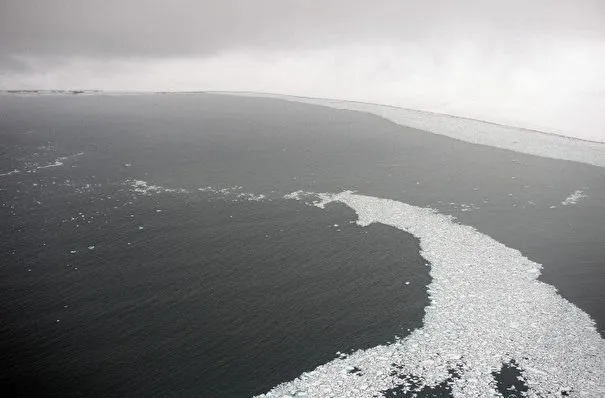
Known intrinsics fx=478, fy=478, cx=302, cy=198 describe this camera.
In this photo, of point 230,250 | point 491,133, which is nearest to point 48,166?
point 230,250

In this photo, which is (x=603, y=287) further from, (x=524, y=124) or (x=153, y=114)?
(x=153, y=114)

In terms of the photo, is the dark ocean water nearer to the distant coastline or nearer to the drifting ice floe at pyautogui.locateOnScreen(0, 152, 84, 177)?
the drifting ice floe at pyautogui.locateOnScreen(0, 152, 84, 177)

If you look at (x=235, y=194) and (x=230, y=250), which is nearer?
(x=230, y=250)

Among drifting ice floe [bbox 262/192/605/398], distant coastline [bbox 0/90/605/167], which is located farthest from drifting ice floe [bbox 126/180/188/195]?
distant coastline [bbox 0/90/605/167]

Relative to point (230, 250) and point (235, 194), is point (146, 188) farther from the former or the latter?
point (230, 250)

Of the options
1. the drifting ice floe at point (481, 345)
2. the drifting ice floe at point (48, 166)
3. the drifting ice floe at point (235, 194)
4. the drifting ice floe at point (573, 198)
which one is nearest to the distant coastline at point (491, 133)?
the drifting ice floe at point (573, 198)

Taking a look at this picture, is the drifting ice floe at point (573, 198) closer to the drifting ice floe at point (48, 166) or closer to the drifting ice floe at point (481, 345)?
the drifting ice floe at point (481, 345)
